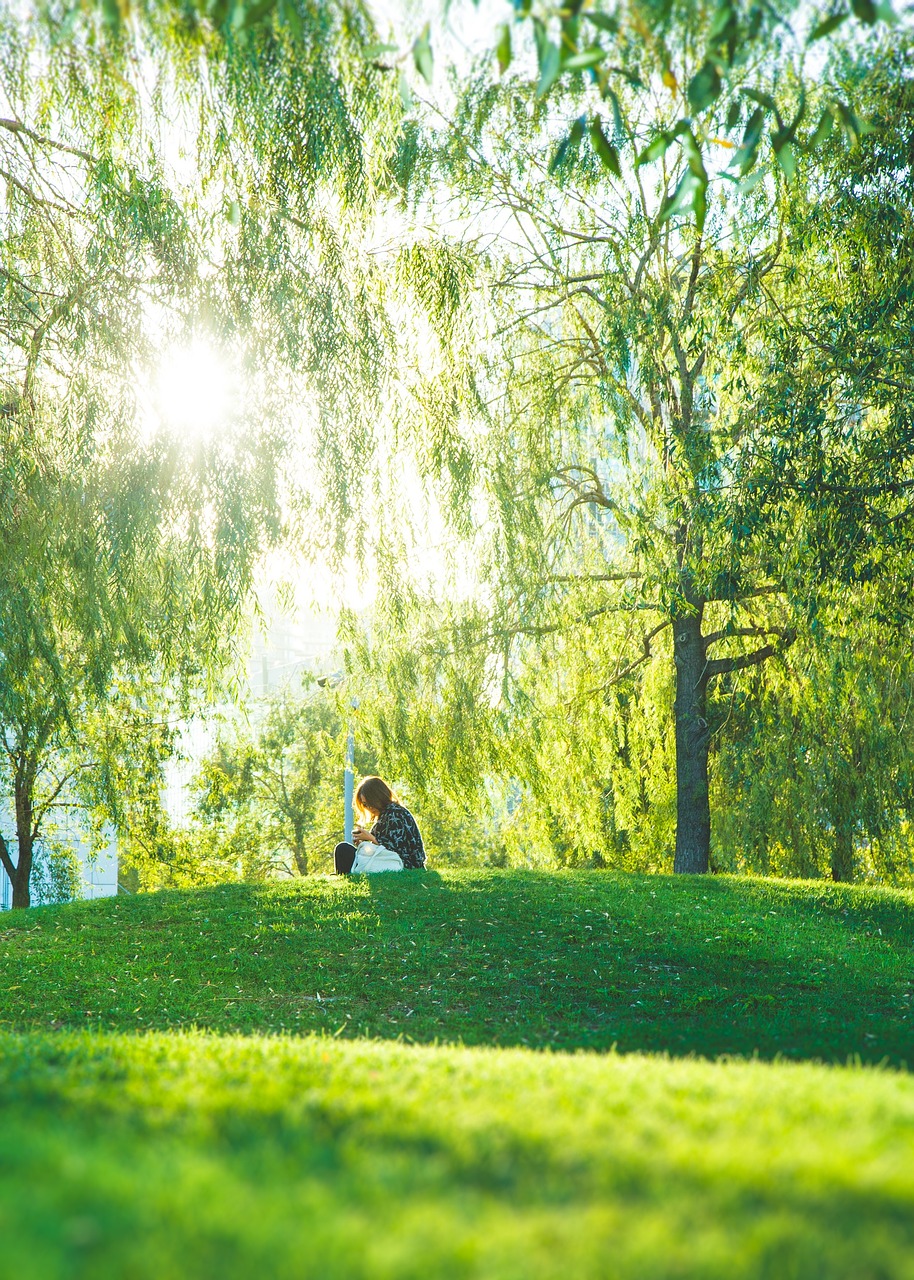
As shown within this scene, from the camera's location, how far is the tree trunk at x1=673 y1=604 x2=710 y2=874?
12.8 m

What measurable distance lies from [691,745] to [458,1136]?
34.8 ft

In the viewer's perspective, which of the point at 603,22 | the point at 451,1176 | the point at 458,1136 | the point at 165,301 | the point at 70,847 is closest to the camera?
the point at 451,1176

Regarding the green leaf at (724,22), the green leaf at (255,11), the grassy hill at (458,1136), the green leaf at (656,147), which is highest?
the green leaf at (255,11)

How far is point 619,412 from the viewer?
945 centimetres

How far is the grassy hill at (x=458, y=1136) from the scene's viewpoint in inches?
83.7

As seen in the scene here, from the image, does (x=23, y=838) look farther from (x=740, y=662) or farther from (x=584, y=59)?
(x=584, y=59)

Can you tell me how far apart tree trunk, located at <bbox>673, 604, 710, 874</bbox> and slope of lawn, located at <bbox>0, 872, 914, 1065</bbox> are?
2097mm

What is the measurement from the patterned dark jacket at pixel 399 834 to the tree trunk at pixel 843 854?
6.75 meters

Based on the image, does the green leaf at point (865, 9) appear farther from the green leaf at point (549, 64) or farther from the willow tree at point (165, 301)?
the willow tree at point (165, 301)

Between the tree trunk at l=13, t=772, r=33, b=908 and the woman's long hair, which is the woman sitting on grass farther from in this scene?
the tree trunk at l=13, t=772, r=33, b=908

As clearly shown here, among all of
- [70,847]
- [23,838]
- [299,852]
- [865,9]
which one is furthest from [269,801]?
[865,9]

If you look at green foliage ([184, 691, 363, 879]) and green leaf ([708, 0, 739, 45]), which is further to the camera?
green foliage ([184, 691, 363, 879])

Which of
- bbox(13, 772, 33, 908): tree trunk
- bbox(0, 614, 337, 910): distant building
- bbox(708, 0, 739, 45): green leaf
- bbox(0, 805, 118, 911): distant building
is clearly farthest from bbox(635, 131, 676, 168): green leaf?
bbox(13, 772, 33, 908): tree trunk

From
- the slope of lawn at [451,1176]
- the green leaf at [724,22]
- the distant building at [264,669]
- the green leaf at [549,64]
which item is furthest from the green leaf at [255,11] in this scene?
the distant building at [264,669]
